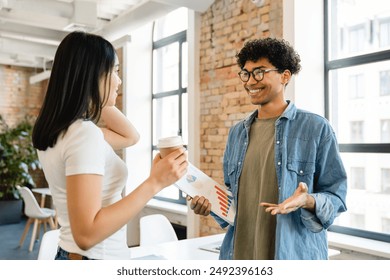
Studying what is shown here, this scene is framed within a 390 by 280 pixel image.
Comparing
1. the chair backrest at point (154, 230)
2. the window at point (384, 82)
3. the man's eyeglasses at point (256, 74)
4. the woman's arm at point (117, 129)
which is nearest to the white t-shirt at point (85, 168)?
the woman's arm at point (117, 129)

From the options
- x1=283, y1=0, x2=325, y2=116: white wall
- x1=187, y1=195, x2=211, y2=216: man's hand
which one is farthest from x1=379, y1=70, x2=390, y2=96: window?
x1=187, y1=195, x2=211, y2=216: man's hand

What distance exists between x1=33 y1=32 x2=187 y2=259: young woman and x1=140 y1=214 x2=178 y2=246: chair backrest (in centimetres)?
164

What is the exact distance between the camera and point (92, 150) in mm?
923

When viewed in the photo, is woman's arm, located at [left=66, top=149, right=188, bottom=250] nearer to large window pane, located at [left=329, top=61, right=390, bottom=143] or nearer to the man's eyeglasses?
the man's eyeglasses

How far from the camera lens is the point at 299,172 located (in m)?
1.49

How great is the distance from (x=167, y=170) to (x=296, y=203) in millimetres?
478

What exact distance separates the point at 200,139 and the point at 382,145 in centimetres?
169

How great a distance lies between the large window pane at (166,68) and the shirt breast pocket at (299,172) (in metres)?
3.90

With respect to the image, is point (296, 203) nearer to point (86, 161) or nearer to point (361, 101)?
point (86, 161)

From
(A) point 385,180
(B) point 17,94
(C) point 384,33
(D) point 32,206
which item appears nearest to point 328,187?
(A) point 385,180

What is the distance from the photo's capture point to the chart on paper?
4.67 ft

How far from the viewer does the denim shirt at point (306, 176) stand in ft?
4.70
